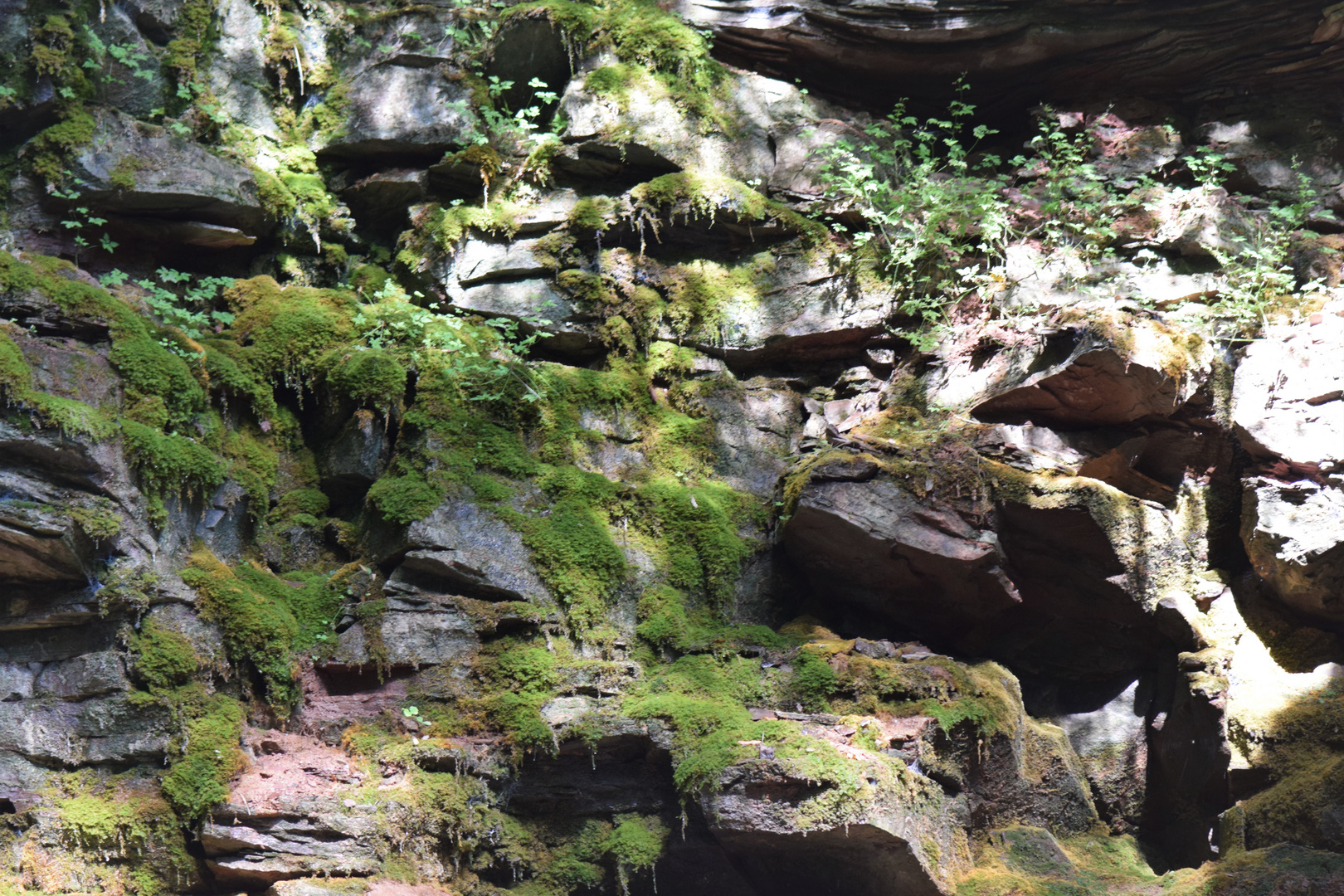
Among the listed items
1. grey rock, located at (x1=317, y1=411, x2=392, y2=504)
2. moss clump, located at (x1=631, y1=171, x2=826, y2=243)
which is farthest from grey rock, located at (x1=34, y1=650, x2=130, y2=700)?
moss clump, located at (x1=631, y1=171, x2=826, y2=243)

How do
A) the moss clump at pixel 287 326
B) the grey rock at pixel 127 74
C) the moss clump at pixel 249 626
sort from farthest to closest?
1. the grey rock at pixel 127 74
2. the moss clump at pixel 287 326
3. the moss clump at pixel 249 626

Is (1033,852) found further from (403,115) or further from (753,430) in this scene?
(403,115)

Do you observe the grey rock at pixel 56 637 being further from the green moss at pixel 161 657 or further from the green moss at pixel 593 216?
the green moss at pixel 593 216

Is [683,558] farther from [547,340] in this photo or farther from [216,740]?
[216,740]

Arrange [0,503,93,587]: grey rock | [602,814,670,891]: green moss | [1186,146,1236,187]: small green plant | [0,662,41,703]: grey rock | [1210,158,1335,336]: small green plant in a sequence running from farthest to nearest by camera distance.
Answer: [1186,146,1236,187]: small green plant → [1210,158,1335,336]: small green plant → [602,814,670,891]: green moss → [0,662,41,703]: grey rock → [0,503,93,587]: grey rock

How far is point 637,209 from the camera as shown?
377 inches

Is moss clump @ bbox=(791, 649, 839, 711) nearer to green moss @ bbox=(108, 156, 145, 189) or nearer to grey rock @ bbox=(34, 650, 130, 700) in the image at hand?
grey rock @ bbox=(34, 650, 130, 700)

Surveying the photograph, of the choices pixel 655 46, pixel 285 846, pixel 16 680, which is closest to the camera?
pixel 285 846

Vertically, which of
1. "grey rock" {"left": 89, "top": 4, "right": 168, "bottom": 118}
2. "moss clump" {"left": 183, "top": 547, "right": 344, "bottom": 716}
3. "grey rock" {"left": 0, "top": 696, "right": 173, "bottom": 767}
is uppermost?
"grey rock" {"left": 89, "top": 4, "right": 168, "bottom": 118}

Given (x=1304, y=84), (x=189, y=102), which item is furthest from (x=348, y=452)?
(x=1304, y=84)

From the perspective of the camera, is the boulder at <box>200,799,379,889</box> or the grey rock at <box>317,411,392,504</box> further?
the grey rock at <box>317,411,392,504</box>

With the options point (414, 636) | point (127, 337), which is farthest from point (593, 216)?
point (414, 636)

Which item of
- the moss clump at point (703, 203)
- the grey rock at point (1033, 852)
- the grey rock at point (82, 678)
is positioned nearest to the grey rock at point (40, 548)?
the grey rock at point (82, 678)


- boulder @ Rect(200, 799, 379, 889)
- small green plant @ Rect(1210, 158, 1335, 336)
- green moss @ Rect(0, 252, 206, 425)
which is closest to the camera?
boulder @ Rect(200, 799, 379, 889)
